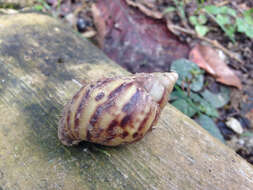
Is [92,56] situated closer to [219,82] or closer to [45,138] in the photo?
[45,138]

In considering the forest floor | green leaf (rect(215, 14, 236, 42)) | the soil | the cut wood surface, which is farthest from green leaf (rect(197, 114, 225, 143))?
green leaf (rect(215, 14, 236, 42))

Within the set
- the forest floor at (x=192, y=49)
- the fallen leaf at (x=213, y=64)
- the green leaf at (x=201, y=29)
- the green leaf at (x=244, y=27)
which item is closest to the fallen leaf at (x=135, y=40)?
the forest floor at (x=192, y=49)

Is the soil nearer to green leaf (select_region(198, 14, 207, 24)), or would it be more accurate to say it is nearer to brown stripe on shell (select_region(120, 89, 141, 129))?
green leaf (select_region(198, 14, 207, 24))

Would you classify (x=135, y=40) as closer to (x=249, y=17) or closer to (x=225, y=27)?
(x=225, y=27)

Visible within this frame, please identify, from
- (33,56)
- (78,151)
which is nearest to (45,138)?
(78,151)

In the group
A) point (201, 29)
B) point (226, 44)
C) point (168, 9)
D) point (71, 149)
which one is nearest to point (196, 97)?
point (201, 29)

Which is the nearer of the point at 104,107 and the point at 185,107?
the point at 104,107

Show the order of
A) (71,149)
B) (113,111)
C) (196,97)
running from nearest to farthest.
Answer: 1. (113,111)
2. (71,149)
3. (196,97)
